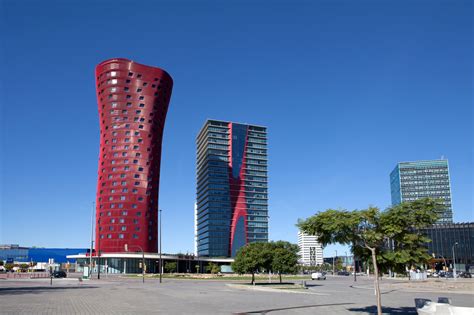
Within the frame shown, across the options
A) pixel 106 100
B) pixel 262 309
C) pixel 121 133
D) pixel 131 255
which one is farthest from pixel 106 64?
pixel 262 309

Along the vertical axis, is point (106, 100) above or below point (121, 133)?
above

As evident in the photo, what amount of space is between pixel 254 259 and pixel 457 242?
148 meters

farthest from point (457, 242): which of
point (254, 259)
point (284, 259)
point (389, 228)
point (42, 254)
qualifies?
point (389, 228)

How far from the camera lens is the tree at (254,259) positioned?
5639cm

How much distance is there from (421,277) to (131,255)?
77.7 m

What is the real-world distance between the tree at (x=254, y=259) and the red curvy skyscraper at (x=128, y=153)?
77674 millimetres

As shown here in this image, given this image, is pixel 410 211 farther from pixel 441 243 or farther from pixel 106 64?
pixel 441 243

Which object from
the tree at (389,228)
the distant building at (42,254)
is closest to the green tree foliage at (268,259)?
the tree at (389,228)

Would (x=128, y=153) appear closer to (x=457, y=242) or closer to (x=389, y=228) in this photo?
(x=389, y=228)

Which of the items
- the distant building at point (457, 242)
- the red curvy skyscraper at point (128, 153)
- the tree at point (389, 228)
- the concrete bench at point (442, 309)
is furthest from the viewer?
the distant building at point (457, 242)

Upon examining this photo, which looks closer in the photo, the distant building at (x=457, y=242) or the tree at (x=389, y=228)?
the tree at (x=389, y=228)

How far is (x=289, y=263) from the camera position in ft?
186

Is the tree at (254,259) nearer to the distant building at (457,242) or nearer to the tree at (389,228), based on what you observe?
the tree at (389,228)

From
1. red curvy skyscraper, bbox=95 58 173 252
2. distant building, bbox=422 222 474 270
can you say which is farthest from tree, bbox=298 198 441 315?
distant building, bbox=422 222 474 270
